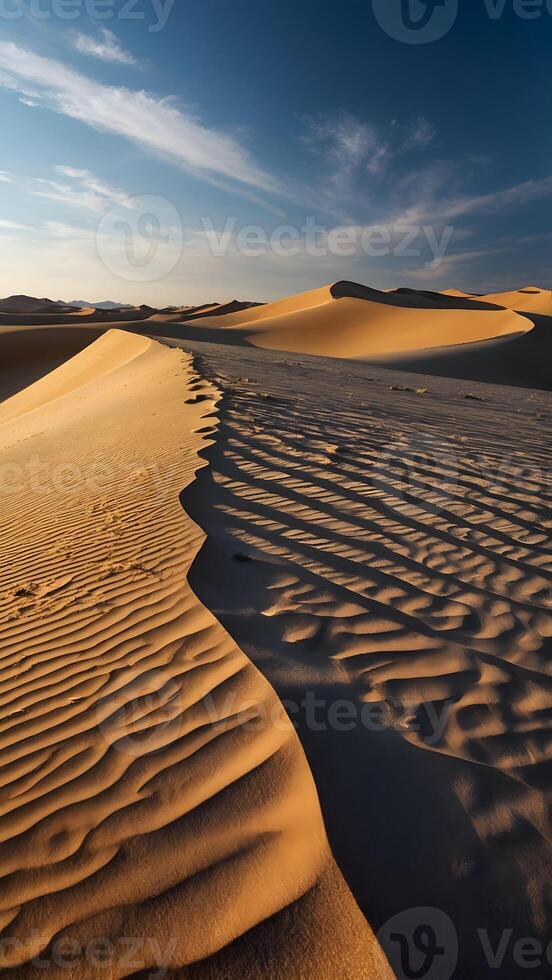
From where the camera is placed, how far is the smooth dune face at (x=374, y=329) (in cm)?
2883


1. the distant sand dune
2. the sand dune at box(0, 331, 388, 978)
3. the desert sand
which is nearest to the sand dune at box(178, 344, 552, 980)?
the desert sand

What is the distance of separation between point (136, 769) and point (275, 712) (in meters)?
0.60

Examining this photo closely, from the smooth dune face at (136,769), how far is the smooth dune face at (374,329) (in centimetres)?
2343

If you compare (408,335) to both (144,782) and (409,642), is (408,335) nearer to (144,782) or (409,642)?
(409,642)

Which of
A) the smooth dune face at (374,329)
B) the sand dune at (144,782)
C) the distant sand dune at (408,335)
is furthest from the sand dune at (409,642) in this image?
the smooth dune face at (374,329)

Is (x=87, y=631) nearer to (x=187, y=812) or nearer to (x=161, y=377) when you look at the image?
(x=187, y=812)

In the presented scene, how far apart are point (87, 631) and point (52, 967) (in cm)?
156

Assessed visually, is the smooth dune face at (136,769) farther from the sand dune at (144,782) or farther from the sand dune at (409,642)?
the sand dune at (409,642)

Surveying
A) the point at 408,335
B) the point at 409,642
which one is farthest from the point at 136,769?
the point at 408,335

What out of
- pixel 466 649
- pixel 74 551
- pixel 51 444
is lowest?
pixel 51 444

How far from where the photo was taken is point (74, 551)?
3.93 meters

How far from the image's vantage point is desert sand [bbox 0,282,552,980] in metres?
1.60

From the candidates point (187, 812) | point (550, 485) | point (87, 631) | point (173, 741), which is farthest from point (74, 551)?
point (550, 485)

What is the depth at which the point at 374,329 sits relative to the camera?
34594 millimetres
